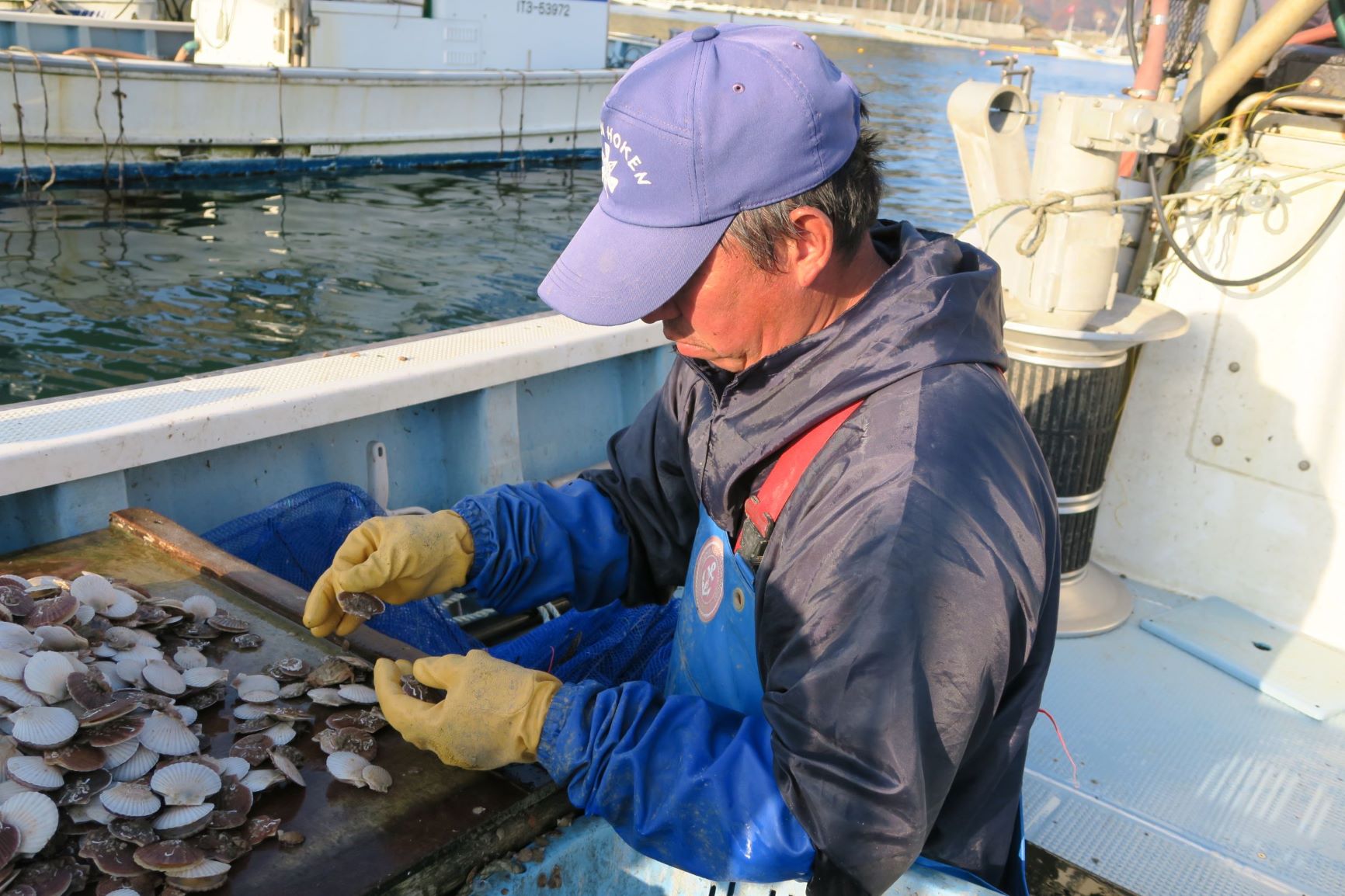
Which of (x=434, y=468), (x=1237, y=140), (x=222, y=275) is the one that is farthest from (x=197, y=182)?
(x=1237, y=140)

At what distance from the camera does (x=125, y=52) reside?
14180mm

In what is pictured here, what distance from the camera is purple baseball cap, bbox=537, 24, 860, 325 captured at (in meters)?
1.60

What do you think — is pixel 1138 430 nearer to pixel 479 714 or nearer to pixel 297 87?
pixel 479 714

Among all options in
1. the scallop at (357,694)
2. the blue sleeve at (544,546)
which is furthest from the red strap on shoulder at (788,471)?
the scallop at (357,694)

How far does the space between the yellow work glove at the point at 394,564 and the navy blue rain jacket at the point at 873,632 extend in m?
0.62

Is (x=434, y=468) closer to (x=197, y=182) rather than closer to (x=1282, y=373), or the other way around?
(x=1282, y=373)

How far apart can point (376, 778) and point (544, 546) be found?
693mm

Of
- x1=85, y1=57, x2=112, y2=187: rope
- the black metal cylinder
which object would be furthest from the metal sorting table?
A: x1=85, y1=57, x2=112, y2=187: rope

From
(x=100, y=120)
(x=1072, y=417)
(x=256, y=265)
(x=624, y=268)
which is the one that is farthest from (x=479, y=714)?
(x=100, y=120)

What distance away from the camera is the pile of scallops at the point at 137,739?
1567 millimetres

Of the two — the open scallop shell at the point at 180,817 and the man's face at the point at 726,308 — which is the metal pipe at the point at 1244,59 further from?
the open scallop shell at the point at 180,817

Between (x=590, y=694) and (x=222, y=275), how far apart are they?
1084 cm

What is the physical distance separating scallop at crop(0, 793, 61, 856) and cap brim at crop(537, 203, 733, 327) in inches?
42.1

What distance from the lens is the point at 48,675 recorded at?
5.87 feet
